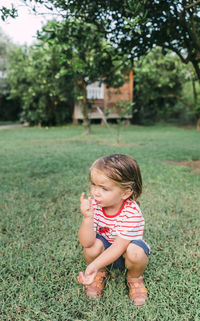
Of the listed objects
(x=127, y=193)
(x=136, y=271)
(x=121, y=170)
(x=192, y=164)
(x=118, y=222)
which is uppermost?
(x=121, y=170)

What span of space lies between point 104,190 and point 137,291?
24.1 inches

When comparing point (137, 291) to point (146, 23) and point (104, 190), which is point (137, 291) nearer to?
point (104, 190)

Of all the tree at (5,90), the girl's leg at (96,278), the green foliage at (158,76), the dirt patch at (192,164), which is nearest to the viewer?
the girl's leg at (96,278)

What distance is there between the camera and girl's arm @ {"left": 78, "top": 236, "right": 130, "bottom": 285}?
1402 millimetres

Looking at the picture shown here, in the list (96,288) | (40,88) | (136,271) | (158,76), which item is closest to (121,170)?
(136,271)

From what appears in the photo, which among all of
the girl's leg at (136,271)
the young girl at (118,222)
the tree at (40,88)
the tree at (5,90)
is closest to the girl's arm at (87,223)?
the young girl at (118,222)

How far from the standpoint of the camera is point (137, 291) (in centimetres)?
159

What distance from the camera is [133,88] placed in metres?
16.3

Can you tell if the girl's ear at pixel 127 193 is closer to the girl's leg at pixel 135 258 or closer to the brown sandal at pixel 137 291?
the girl's leg at pixel 135 258

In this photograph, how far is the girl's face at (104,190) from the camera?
5.16 ft

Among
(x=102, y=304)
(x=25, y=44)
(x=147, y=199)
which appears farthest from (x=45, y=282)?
(x=25, y=44)

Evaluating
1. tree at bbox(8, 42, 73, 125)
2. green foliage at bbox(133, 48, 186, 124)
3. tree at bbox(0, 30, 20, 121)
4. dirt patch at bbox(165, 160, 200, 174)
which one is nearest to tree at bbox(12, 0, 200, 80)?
dirt patch at bbox(165, 160, 200, 174)

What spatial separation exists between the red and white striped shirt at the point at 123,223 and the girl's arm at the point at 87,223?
5.9 inches

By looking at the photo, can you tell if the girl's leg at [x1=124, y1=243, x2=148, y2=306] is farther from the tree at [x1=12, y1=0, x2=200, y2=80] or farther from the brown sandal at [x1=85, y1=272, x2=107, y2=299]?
the tree at [x1=12, y1=0, x2=200, y2=80]
